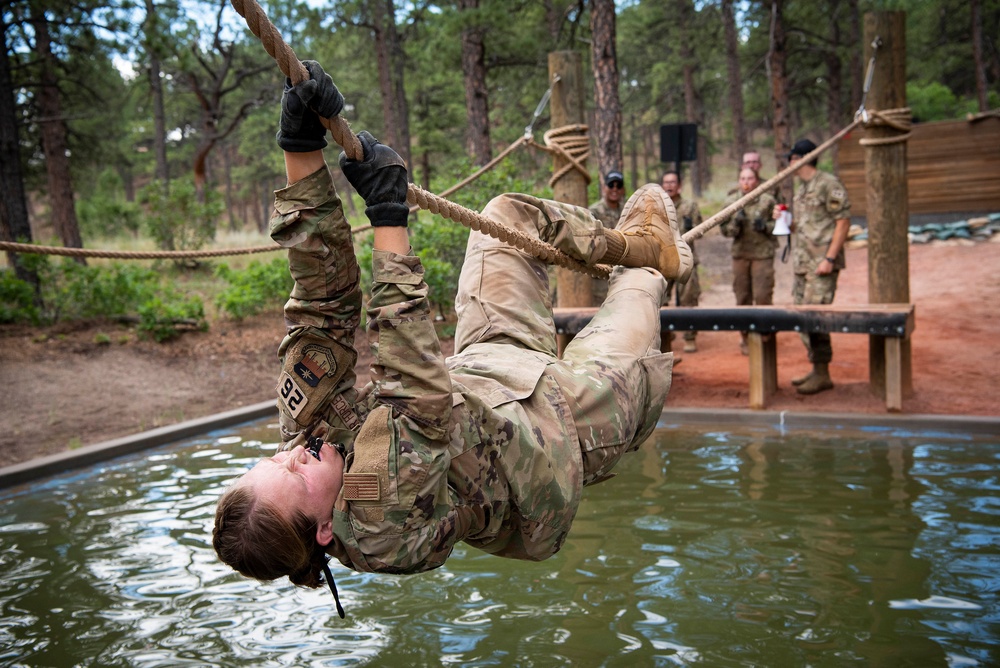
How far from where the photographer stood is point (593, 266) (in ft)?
11.5

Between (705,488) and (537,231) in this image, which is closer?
(537,231)

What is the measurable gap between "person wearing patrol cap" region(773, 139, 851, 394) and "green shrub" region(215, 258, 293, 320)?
6.15 m

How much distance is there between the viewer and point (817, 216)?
7.30 metres

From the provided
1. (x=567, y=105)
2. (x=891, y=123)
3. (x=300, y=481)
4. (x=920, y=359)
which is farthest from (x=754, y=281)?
(x=300, y=481)

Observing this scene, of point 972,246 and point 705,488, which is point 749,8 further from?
point 705,488

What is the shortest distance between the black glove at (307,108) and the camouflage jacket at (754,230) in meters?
6.92

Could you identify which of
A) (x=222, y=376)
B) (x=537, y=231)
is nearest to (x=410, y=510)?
(x=537, y=231)

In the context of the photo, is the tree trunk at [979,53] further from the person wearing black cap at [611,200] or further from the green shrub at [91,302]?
the green shrub at [91,302]

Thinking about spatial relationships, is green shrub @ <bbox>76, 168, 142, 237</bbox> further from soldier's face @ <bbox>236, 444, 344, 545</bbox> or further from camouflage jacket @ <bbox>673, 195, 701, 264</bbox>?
soldier's face @ <bbox>236, 444, 344, 545</bbox>

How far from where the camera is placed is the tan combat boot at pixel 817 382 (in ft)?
23.0

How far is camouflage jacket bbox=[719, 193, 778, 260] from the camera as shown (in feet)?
28.0

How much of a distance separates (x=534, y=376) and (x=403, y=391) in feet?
1.94

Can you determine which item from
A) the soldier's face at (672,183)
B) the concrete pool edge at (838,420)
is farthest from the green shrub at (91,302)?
the concrete pool edge at (838,420)

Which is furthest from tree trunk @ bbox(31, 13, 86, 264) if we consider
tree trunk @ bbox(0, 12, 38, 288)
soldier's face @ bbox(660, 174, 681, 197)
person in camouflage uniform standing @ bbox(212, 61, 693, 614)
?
person in camouflage uniform standing @ bbox(212, 61, 693, 614)
